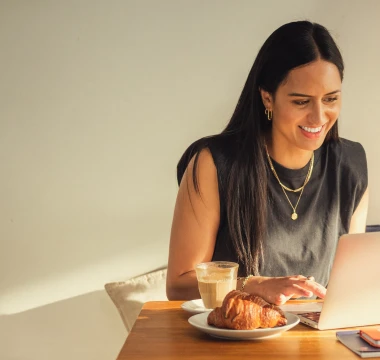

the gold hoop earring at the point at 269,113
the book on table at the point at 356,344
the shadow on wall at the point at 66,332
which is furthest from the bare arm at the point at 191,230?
the shadow on wall at the point at 66,332

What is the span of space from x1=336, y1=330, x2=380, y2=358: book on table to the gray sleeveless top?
27.2 inches

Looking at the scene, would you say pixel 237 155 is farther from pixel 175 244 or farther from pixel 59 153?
pixel 59 153

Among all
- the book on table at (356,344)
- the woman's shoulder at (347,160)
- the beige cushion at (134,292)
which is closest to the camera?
the book on table at (356,344)

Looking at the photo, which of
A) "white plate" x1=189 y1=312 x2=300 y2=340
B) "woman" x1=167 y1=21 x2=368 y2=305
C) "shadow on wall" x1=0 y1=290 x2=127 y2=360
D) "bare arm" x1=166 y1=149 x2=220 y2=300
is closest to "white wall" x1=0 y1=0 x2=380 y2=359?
"shadow on wall" x1=0 y1=290 x2=127 y2=360

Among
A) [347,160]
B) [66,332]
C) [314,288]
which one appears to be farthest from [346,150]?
[66,332]

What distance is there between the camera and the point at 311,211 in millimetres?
1977

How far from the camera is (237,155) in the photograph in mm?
1902

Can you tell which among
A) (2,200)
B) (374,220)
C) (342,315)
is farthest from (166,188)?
(342,315)

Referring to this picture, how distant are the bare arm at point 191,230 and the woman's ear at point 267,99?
235mm

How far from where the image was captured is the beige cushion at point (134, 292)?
257cm

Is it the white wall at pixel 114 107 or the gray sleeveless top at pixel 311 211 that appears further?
the white wall at pixel 114 107

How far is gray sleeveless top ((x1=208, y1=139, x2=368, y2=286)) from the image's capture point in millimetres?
1895

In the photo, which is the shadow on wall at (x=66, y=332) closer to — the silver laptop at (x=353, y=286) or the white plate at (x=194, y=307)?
Result: the white plate at (x=194, y=307)

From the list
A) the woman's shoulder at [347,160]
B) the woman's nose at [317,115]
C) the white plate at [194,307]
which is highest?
the woman's nose at [317,115]
